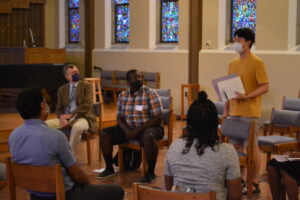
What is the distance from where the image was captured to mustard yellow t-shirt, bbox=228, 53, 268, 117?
4926 millimetres

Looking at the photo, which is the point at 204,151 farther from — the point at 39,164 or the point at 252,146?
the point at 252,146

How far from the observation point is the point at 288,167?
4121 mm

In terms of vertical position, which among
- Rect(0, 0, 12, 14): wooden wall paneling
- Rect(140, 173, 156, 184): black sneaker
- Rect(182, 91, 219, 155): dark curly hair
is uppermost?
Rect(0, 0, 12, 14): wooden wall paneling

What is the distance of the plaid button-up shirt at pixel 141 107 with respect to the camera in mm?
5785

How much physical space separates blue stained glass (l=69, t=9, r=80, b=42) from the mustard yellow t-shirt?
9.84 m

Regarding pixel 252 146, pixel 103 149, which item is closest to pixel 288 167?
pixel 252 146

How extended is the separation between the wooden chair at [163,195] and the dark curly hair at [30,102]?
986 mm

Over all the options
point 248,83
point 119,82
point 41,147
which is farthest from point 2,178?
point 119,82

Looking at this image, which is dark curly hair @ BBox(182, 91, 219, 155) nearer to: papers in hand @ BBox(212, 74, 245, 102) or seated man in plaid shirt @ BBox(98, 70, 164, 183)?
papers in hand @ BBox(212, 74, 245, 102)

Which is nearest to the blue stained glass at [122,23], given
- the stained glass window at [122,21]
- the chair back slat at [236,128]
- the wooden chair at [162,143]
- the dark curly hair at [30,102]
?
the stained glass window at [122,21]

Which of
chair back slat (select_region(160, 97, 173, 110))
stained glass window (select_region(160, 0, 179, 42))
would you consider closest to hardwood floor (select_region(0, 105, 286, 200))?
chair back slat (select_region(160, 97, 173, 110))

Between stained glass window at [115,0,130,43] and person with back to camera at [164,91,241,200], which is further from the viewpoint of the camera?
stained glass window at [115,0,130,43]

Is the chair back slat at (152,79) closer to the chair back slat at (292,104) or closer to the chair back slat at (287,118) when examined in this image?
the chair back slat at (292,104)

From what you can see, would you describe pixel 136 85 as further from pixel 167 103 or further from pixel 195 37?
pixel 195 37
